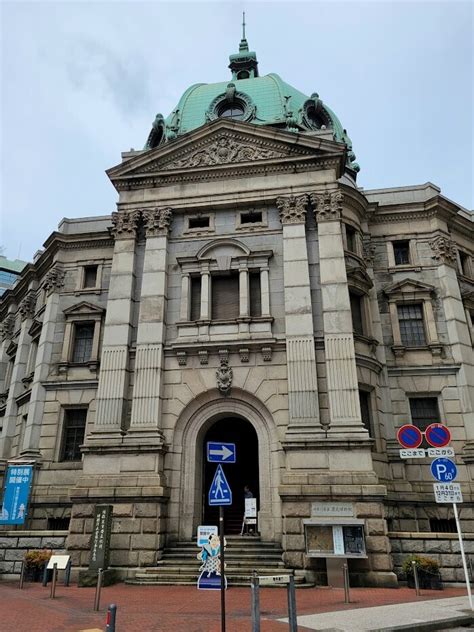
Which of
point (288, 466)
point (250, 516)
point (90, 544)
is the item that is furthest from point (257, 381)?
point (90, 544)

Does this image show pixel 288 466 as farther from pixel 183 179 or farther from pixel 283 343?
pixel 183 179

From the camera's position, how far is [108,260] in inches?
1140

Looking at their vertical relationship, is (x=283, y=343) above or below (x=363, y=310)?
below

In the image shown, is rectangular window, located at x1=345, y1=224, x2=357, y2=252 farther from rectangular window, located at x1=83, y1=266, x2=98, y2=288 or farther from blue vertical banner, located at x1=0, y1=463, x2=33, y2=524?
blue vertical banner, located at x1=0, y1=463, x2=33, y2=524

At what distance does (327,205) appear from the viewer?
23.2 meters

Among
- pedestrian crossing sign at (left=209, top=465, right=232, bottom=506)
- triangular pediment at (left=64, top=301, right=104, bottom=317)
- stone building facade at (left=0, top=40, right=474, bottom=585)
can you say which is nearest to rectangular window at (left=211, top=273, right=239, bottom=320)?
stone building facade at (left=0, top=40, right=474, bottom=585)

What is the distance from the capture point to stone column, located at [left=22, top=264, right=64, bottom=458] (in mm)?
25375

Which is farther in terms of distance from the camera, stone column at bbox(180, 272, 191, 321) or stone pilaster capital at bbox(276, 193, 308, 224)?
stone pilaster capital at bbox(276, 193, 308, 224)

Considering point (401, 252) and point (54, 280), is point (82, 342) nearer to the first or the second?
point (54, 280)

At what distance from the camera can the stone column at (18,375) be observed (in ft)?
95.8

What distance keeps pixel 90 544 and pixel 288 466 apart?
7669 mm

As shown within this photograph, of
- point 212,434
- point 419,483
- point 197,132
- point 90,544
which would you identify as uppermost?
point 197,132

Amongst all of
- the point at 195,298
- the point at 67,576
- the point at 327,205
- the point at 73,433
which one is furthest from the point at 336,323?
the point at 73,433

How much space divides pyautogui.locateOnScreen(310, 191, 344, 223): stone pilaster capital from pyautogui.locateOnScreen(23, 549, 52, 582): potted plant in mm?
17564
